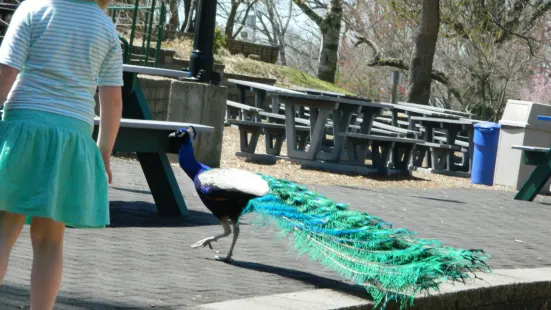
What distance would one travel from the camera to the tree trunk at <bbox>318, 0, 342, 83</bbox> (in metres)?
29.1

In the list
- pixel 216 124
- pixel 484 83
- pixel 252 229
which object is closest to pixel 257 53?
pixel 484 83

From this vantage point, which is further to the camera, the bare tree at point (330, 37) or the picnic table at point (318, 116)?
the bare tree at point (330, 37)

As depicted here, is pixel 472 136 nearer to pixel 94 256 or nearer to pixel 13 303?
pixel 94 256

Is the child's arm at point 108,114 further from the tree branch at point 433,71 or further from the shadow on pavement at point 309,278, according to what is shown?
the tree branch at point 433,71

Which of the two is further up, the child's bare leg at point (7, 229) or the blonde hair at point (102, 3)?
the blonde hair at point (102, 3)

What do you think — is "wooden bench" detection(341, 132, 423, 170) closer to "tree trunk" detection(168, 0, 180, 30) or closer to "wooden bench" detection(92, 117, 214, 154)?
"wooden bench" detection(92, 117, 214, 154)

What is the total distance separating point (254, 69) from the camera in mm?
23844

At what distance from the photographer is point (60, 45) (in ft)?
13.5

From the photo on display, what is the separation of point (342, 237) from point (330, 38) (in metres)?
24.5

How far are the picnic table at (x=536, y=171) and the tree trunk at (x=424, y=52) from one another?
30.4ft

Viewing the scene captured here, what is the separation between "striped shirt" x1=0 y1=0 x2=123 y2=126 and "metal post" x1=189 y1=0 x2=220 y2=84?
338 inches

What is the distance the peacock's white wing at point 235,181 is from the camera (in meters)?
6.19

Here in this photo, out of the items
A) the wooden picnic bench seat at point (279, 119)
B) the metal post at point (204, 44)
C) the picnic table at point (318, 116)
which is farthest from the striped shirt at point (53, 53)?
the wooden picnic bench seat at point (279, 119)

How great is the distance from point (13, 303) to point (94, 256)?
1527 mm
